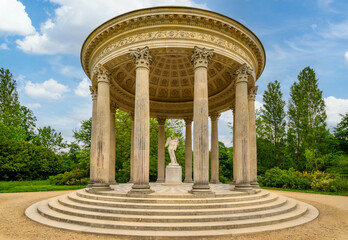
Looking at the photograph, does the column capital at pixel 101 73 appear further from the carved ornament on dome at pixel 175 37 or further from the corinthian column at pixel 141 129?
the corinthian column at pixel 141 129

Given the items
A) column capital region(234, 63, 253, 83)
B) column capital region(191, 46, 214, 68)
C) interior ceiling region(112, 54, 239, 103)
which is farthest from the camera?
interior ceiling region(112, 54, 239, 103)

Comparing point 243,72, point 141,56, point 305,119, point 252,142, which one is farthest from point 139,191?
point 305,119

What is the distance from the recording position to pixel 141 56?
20.9 meters

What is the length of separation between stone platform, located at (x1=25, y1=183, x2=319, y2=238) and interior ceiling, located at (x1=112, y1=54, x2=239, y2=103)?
17.9 m

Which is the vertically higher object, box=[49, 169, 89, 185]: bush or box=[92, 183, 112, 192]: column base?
box=[92, 183, 112, 192]: column base

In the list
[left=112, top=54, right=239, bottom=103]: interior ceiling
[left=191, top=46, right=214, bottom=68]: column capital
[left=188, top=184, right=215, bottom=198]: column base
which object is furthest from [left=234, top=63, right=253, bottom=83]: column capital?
[left=188, top=184, right=215, bottom=198]: column base

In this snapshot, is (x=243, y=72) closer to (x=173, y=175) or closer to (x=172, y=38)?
(x=172, y=38)

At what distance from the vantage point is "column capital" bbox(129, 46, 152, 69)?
20.8 metres

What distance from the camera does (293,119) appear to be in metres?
64.8

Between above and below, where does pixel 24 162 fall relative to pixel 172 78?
below

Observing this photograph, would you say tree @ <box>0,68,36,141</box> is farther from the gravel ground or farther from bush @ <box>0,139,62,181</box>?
the gravel ground

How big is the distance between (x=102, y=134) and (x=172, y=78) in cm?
1845

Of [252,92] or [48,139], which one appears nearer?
[252,92]

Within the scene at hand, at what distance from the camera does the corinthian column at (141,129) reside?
19.1m
